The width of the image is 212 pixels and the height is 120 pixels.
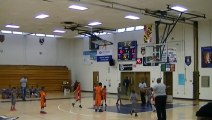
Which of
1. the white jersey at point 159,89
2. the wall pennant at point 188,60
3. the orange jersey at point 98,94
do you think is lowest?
the orange jersey at point 98,94

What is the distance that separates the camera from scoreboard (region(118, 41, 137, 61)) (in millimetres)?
24359

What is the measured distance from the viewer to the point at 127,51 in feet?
82.1

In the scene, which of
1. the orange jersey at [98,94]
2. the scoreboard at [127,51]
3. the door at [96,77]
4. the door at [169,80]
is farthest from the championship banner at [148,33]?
the orange jersey at [98,94]

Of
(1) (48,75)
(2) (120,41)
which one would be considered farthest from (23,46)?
(2) (120,41)

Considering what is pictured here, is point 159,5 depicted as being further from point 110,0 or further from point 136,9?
point 110,0

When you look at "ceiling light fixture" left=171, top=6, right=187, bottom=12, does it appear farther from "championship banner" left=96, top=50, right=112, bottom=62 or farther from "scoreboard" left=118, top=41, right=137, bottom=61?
"championship banner" left=96, top=50, right=112, bottom=62

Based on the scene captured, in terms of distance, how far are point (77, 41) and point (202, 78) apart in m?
15.0

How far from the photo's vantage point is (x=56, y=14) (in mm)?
18047

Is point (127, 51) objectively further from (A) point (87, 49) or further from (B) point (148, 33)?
(A) point (87, 49)

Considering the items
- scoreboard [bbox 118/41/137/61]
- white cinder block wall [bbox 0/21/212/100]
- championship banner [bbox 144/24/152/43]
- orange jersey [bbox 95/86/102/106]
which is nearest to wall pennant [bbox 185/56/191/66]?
white cinder block wall [bbox 0/21/212/100]

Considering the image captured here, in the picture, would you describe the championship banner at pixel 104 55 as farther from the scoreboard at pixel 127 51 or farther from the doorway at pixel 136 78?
the doorway at pixel 136 78

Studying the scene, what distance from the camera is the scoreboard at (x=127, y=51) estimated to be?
24359 mm

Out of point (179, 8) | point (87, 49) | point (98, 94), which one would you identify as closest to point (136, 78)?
point (87, 49)

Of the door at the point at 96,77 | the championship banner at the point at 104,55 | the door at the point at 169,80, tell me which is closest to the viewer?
the door at the point at 169,80
